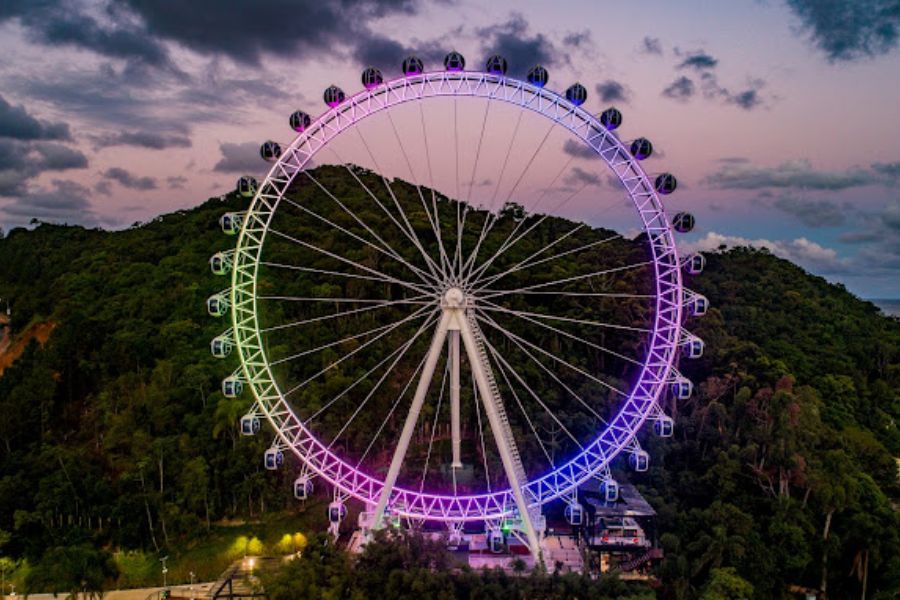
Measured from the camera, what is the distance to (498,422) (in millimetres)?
24609

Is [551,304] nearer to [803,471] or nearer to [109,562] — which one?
[803,471]

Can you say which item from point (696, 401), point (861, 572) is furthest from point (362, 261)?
point (861, 572)

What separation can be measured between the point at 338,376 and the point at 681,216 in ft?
70.5

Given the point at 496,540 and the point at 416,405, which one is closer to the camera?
the point at 416,405

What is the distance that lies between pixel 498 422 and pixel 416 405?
9.04 ft

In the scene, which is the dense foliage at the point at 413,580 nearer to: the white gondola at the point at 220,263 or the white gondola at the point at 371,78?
the white gondola at the point at 220,263

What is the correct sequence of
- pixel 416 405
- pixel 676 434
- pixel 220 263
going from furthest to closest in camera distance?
pixel 676 434, pixel 220 263, pixel 416 405

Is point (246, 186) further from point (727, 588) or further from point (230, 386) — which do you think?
point (727, 588)

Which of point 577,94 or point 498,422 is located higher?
point 577,94

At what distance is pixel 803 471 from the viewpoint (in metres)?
31.0

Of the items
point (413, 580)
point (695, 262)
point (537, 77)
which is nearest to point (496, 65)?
point (537, 77)

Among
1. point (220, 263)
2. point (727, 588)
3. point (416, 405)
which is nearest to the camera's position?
point (416, 405)

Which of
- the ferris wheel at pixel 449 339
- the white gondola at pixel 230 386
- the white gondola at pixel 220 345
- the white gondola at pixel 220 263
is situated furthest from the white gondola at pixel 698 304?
the white gondola at pixel 220 345

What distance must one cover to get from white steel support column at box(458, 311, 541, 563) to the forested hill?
20.0ft
